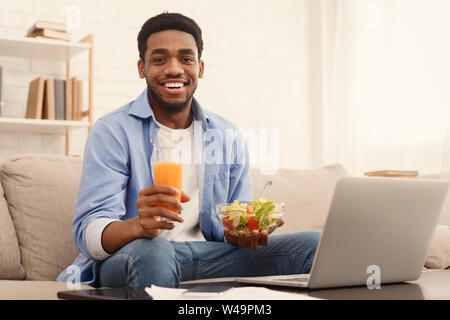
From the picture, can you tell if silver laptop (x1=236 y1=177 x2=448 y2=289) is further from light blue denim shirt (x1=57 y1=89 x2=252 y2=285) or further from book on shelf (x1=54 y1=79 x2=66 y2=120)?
book on shelf (x1=54 y1=79 x2=66 y2=120)

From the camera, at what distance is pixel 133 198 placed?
1.65 meters

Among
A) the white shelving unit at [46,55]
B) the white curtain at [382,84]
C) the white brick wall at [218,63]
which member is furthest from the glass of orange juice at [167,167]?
the white brick wall at [218,63]

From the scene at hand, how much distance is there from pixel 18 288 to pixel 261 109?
2.86 m

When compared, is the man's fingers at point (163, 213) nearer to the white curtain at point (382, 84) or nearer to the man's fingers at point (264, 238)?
the man's fingers at point (264, 238)

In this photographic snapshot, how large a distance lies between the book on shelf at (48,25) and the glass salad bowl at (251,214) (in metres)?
2.24

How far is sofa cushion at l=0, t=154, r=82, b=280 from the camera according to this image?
1833mm

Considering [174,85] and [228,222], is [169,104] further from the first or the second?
[228,222]

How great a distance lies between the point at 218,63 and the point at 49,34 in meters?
1.21

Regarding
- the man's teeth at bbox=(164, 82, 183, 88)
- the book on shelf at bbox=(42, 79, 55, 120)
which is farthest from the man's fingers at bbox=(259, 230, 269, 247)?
the book on shelf at bbox=(42, 79, 55, 120)

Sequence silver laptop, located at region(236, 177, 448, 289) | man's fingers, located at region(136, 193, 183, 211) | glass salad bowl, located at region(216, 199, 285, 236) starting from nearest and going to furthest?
silver laptop, located at region(236, 177, 448, 289) → man's fingers, located at region(136, 193, 183, 211) → glass salad bowl, located at region(216, 199, 285, 236)

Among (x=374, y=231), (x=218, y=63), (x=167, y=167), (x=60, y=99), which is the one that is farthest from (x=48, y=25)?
(x=374, y=231)

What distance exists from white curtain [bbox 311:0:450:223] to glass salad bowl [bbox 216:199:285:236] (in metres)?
2.01
